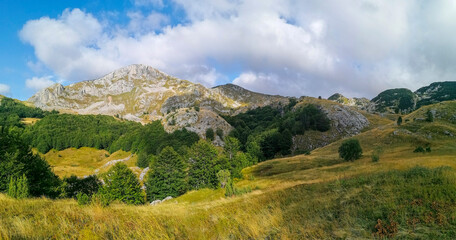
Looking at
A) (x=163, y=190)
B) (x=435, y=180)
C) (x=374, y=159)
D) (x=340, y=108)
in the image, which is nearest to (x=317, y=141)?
(x=340, y=108)

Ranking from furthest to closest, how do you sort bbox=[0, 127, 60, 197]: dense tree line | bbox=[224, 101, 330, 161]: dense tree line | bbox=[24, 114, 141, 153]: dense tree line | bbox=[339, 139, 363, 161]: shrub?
bbox=[24, 114, 141, 153]: dense tree line → bbox=[224, 101, 330, 161]: dense tree line → bbox=[339, 139, 363, 161]: shrub → bbox=[0, 127, 60, 197]: dense tree line

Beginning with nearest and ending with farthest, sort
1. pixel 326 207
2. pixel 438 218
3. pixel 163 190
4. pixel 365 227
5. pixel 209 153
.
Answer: pixel 438 218
pixel 365 227
pixel 326 207
pixel 163 190
pixel 209 153

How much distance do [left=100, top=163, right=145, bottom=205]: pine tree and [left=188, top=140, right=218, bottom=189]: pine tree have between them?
20.0 metres

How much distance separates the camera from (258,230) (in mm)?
7773

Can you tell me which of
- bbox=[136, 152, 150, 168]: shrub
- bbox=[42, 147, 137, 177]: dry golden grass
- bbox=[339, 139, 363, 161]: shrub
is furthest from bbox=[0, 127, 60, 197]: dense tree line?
bbox=[42, 147, 137, 177]: dry golden grass

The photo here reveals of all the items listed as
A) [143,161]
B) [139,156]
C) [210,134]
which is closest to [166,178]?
[143,161]

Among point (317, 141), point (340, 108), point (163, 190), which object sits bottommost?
point (163, 190)

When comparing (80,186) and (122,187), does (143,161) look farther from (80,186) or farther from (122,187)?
(122,187)

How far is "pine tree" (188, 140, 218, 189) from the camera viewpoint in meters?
61.5

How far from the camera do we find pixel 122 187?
139 ft

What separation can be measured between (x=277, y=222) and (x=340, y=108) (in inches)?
6741

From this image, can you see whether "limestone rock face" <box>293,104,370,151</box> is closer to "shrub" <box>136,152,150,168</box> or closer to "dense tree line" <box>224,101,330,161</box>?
"dense tree line" <box>224,101,330,161</box>

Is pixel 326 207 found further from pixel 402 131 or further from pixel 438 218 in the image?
pixel 402 131

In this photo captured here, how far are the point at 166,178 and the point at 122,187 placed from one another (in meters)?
16.0
